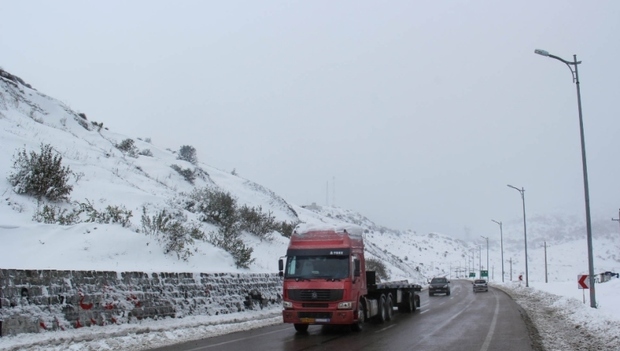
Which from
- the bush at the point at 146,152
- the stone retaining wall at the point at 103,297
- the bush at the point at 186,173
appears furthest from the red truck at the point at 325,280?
the bush at the point at 146,152

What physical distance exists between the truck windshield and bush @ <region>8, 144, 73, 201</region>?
1283cm

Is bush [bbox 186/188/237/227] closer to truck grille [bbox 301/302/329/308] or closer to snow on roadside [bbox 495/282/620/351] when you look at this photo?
truck grille [bbox 301/302/329/308]

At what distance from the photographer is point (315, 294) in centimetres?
1722

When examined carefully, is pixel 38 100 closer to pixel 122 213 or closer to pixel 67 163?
pixel 67 163

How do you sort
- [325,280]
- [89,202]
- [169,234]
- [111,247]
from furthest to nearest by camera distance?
[89,202], [169,234], [111,247], [325,280]

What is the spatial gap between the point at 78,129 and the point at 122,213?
21076 mm

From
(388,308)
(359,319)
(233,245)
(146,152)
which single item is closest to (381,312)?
(388,308)

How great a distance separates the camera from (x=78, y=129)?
146 ft

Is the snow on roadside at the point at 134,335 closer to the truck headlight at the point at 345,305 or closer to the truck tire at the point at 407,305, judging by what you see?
the truck headlight at the point at 345,305

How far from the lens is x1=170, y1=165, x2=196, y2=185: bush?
51638 mm

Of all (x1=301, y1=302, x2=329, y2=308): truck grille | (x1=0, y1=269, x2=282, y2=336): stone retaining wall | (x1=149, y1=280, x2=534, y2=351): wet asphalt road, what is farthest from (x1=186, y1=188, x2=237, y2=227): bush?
→ (x1=301, y1=302, x2=329, y2=308): truck grille

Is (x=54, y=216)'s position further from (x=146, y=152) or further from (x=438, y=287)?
(x=146, y=152)

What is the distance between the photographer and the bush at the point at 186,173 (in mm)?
51638

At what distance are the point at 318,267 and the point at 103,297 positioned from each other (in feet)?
22.1
